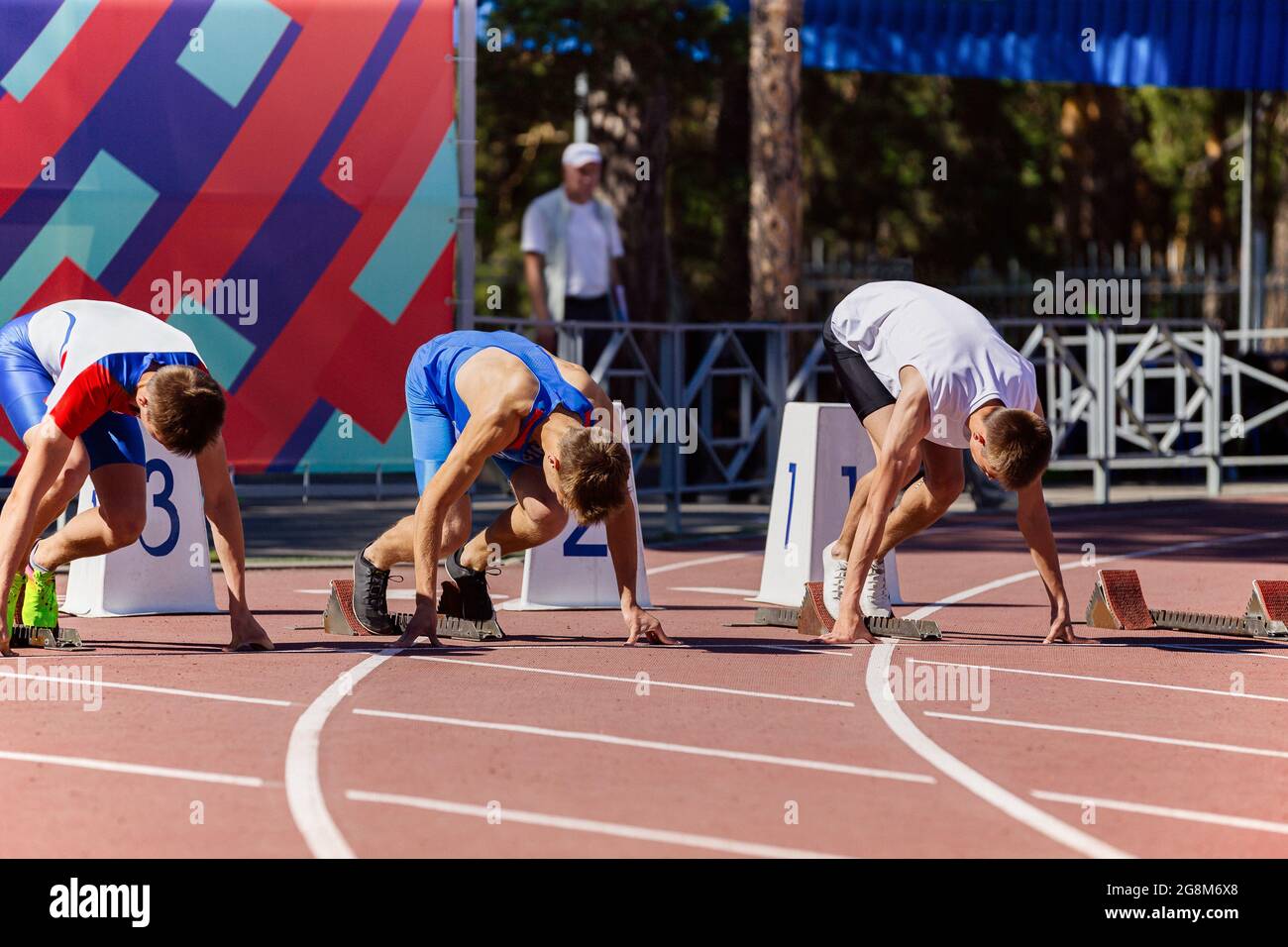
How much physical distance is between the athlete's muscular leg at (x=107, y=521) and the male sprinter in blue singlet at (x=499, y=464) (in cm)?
108

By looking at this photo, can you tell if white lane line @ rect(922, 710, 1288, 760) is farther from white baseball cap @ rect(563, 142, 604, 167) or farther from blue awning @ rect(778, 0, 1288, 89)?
blue awning @ rect(778, 0, 1288, 89)

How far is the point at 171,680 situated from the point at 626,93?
665 inches

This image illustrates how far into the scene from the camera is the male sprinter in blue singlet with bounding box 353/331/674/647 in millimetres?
8133

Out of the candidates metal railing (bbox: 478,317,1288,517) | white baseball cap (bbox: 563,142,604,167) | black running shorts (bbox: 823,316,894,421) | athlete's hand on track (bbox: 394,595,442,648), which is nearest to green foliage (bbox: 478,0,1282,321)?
metal railing (bbox: 478,317,1288,517)

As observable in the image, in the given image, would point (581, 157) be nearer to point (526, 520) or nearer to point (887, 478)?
point (526, 520)

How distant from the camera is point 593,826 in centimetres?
577

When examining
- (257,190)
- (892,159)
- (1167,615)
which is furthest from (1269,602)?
(892,159)

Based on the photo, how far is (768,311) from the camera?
67.6 ft

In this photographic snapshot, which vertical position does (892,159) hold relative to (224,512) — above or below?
above

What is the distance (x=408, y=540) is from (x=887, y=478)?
2248 millimetres

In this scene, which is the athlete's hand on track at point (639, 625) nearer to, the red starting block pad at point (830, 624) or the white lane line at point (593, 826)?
the red starting block pad at point (830, 624)

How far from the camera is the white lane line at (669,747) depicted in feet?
21.6
